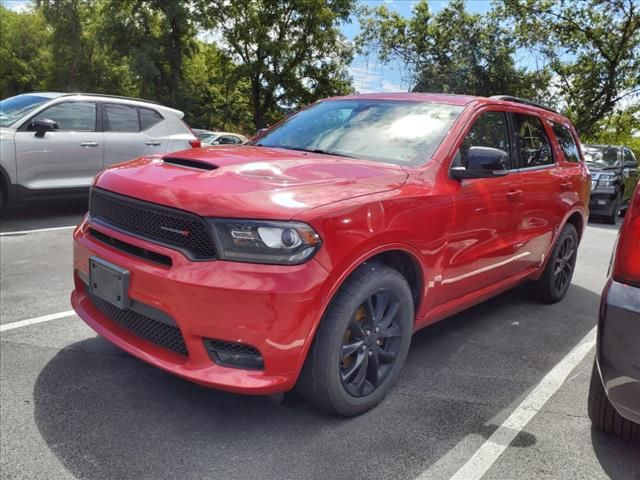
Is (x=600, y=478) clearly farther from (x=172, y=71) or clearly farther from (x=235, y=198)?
(x=172, y=71)

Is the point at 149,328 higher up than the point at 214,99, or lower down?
lower down

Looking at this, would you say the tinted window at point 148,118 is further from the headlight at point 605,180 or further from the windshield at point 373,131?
the headlight at point 605,180

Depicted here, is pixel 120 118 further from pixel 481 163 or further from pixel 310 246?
pixel 310 246

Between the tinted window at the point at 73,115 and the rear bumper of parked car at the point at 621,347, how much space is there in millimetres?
6928

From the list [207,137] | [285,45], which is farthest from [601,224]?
[285,45]

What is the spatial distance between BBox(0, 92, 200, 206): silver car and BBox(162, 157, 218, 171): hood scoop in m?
4.71

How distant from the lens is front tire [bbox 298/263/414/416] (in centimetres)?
254

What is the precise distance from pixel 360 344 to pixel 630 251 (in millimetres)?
1278

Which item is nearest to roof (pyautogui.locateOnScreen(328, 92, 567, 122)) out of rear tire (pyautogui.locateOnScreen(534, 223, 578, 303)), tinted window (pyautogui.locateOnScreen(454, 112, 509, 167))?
tinted window (pyautogui.locateOnScreen(454, 112, 509, 167))

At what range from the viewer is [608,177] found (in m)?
12.6

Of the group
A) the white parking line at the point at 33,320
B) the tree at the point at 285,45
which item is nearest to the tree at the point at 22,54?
the tree at the point at 285,45

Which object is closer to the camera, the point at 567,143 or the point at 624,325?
the point at 624,325

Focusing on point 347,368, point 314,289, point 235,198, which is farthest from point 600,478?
point 235,198

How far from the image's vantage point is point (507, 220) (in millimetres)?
3789
